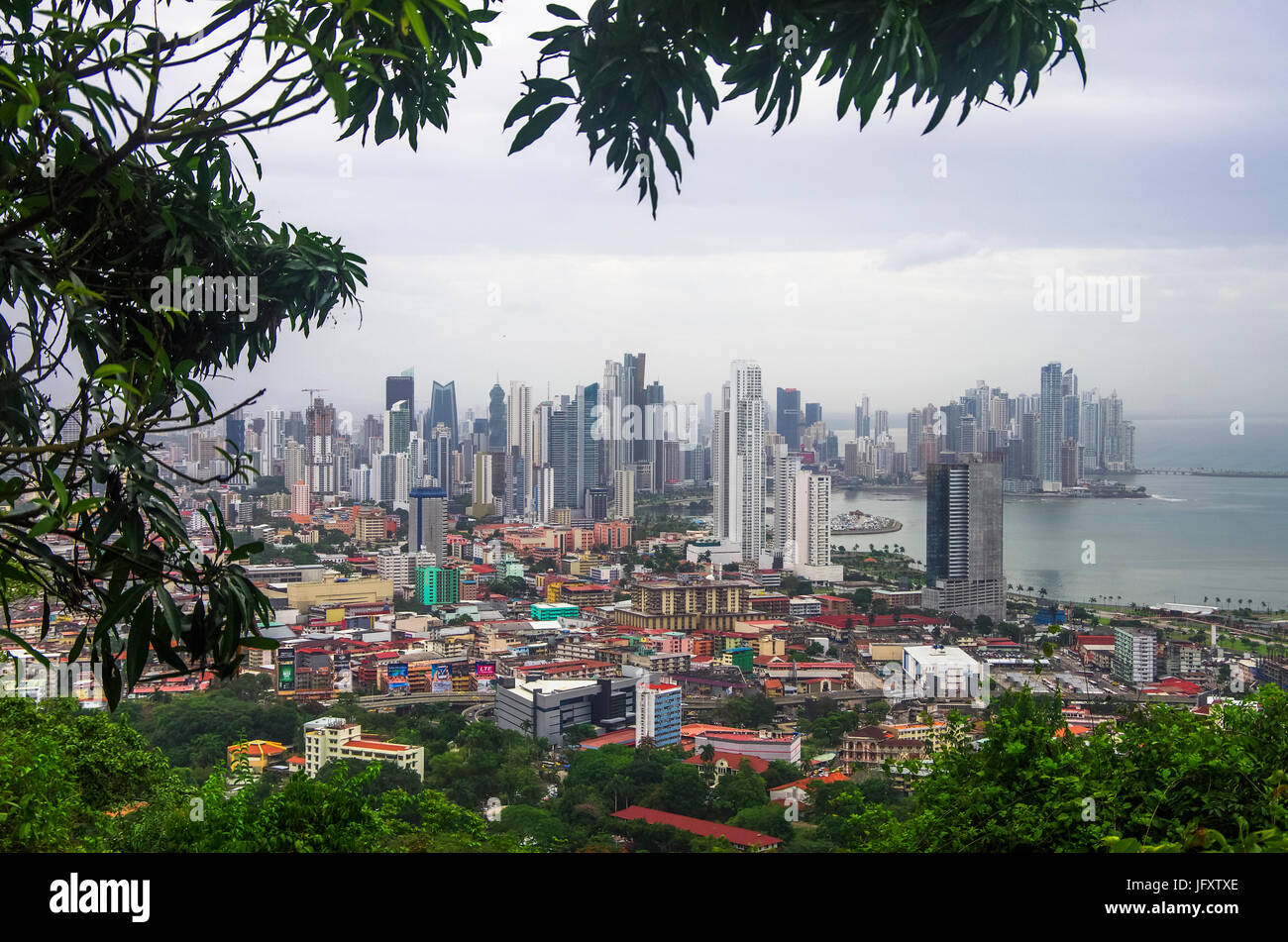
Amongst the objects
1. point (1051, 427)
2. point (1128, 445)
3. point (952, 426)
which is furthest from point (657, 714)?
point (1128, 445)

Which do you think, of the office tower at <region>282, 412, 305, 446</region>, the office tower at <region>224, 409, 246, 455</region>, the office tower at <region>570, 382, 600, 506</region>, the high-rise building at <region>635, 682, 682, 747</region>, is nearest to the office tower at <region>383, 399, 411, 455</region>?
the office tower at <region>282, 412, 305, 446</region>

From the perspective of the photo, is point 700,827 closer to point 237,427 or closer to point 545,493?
point 545,493

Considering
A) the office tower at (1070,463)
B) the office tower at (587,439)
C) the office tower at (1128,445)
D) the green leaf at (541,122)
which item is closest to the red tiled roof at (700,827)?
the office tower at (587,439)

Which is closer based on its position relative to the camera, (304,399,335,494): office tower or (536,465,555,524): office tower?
(304,399,335,494): office tower

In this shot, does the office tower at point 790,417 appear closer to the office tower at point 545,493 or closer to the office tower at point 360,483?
the office tower at point 545,493

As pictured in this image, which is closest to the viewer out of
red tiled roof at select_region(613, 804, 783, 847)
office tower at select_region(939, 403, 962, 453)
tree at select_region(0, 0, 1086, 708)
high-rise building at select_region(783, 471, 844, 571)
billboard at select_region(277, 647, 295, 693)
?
tree at select_region(0, 0, 1086, 708)

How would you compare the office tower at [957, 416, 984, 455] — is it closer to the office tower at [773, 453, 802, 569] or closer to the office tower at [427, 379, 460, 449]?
the office tower at [773, 453, 802, 569]
